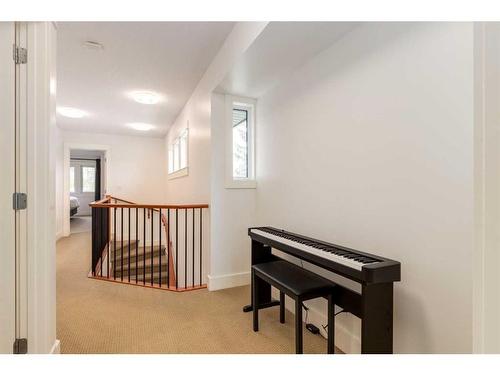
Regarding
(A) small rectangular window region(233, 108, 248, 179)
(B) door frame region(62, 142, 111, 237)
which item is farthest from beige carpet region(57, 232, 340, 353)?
(B) door frame region(62, 142, 111, 237)

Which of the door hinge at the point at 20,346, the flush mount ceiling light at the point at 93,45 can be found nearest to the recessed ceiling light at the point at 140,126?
the flush mount ceiling light at the point at 93,45

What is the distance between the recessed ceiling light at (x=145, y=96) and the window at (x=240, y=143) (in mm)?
1351

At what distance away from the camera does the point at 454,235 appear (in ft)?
3.85

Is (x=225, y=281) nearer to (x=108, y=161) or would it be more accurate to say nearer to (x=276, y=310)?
(x=276, y=310)

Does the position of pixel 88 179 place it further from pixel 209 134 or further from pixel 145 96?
pixel 209 134

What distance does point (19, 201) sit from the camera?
1.28 m

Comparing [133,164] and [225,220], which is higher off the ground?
[133,164]

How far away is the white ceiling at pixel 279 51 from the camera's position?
1658 millimetres

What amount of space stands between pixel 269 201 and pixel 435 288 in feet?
5.46

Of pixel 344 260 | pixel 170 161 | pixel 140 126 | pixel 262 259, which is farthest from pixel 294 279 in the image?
pixel 140 126

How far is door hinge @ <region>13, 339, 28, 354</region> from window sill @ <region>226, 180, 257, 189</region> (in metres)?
1.95

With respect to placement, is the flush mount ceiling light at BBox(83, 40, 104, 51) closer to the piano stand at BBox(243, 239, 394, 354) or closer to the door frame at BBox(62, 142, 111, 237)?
the piano stand at BBox(243, 239, 394, 354)

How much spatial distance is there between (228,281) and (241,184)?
1.10m

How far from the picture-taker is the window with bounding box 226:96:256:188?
2.86 meters
